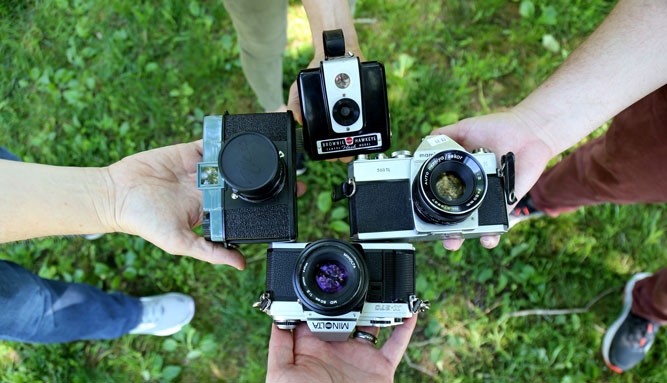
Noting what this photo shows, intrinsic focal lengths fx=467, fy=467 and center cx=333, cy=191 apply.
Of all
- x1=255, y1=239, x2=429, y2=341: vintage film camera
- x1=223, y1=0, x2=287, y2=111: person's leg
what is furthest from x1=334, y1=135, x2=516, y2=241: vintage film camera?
x1=223, y1=0, x2=287, y2=111: person's leg

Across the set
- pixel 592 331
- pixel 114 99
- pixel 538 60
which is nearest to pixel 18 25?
pixel 114 99

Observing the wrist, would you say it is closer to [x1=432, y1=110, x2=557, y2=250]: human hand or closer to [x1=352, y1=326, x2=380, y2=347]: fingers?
[x1=352, y1=326, x2=380, y2=347]: fingers

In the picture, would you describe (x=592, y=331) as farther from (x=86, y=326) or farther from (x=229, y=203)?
(x=86, y=326)

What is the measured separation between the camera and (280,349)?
6.45 feet

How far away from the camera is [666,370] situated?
9.80 feet

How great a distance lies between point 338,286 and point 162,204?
0.84 m

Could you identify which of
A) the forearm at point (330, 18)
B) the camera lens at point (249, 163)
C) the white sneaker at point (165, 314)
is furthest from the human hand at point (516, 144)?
the white sneaker at point (165, 314)

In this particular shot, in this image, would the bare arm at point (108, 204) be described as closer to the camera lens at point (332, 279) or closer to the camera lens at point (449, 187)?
the camera lens at point (332, 279)

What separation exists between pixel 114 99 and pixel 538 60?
10.2 ft

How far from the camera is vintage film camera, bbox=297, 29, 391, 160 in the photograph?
1.91 meters

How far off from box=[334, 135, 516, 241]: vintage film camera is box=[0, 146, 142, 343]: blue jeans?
1641 mm

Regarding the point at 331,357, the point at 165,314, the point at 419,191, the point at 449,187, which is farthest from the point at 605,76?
the point at 165,314

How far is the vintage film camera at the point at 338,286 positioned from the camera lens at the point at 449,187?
9.2 inches

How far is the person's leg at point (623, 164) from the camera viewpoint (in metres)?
2.03
